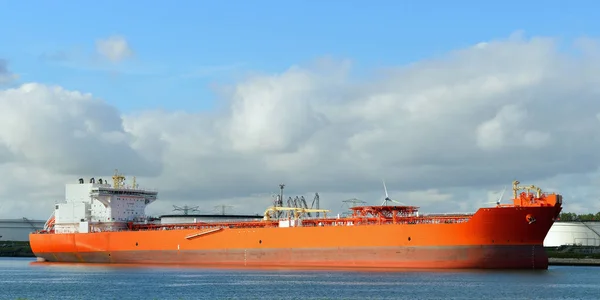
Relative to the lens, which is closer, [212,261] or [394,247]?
[394,247]

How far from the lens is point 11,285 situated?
132 ft

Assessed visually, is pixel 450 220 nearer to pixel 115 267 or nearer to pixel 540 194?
pixel 540 194

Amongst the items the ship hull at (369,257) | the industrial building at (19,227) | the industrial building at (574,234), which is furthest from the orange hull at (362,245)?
the industrial building at (19,227)

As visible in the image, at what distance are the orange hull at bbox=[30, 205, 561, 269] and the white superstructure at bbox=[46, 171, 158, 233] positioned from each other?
6.54ft

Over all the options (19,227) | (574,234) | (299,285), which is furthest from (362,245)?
(19,227)

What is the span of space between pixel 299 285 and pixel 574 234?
52.6 meters

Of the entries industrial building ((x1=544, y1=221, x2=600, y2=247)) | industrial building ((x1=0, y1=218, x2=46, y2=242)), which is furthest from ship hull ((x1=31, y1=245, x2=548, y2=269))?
industrial building ((x1=0, y1=218, x2=46, y2=242))

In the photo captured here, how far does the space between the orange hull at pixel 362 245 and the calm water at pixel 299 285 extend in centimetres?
95

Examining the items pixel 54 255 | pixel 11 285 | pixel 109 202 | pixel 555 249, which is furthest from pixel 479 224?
pixel 555 249

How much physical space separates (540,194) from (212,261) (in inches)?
821

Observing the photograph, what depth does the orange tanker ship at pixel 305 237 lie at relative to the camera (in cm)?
4206

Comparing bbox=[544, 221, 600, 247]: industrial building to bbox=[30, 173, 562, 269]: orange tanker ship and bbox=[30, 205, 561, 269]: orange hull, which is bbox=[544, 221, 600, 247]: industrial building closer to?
bbox=[30, 173, 562, 269]: orange tanker ship

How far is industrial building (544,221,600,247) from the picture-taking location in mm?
81000

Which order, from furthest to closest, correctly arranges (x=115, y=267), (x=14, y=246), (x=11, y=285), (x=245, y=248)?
(x=14, y=246)
(x=115, y=267)
(x=245, y=248)
(x=11, y=285)
